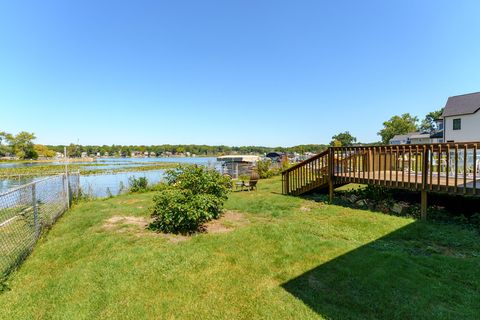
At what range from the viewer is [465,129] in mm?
24719

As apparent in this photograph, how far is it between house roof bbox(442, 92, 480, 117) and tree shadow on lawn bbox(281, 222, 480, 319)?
90.3ft

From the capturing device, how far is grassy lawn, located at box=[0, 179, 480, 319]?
8.91ft

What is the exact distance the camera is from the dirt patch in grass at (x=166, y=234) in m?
5.16

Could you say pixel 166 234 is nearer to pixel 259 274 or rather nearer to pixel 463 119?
pixel 259 274

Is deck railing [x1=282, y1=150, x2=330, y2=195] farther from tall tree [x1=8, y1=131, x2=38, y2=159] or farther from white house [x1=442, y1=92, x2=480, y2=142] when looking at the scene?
tall tree [x1=8, y1=131, x2=38, y2=159]

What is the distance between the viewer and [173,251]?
4.23m

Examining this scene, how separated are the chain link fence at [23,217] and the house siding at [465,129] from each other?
31805 millimetres

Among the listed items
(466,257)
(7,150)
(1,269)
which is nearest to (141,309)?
(1,269)

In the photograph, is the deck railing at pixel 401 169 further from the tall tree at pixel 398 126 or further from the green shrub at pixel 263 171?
the tall tree at pixel 398 126

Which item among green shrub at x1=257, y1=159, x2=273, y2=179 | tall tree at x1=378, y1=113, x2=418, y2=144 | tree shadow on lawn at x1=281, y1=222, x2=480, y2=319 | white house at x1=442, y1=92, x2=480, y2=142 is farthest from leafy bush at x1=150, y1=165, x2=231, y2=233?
tall tree at x1=378, y1=113, x2=418, y2=144

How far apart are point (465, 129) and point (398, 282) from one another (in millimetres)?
29810

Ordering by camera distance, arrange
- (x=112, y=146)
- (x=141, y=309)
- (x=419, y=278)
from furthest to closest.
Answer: (x=112, y=146) → (x=419, y=278) → (x=141, y=309)

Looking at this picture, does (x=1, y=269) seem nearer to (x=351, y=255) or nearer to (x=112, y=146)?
(x=351, y=255)

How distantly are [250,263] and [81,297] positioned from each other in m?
2.19
